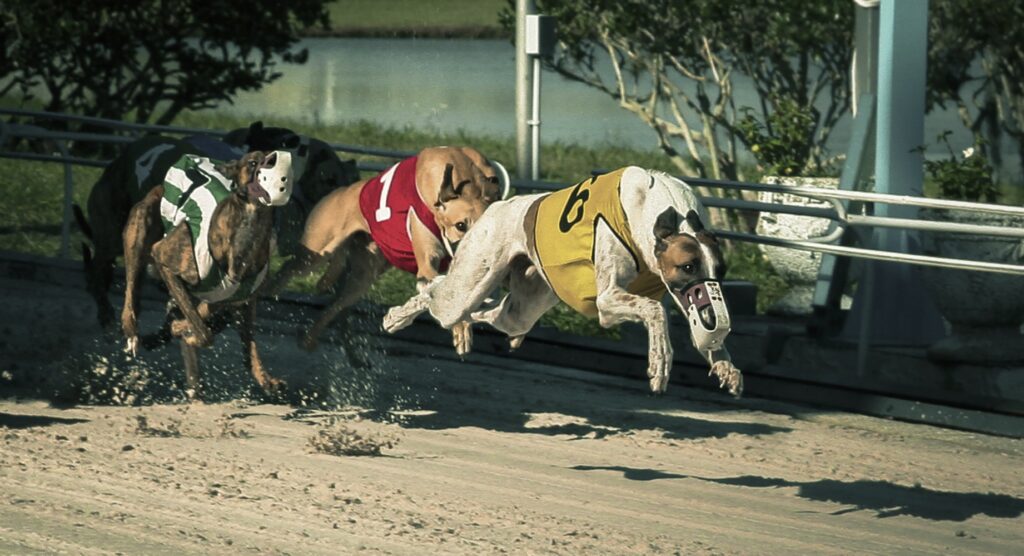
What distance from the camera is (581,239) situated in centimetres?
573

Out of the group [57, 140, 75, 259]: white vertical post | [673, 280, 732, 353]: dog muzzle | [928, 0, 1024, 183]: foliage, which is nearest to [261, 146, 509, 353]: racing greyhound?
[673, 280, 732, 353]: dog muzzle

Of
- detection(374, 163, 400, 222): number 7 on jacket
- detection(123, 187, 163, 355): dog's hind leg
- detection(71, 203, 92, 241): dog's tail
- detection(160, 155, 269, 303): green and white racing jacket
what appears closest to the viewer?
detection(374, 163, 400, 222): number 7 on jacket

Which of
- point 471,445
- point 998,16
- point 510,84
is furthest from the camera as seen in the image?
point 510,84

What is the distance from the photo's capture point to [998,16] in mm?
12242

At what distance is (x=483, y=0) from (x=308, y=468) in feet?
110

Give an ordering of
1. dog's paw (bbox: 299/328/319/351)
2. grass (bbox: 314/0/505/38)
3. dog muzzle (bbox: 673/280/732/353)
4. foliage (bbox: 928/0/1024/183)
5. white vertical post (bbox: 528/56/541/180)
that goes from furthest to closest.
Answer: grass (bbox: 314/0/505/38) < foliage (bbox: 928/0/1024/183) < white vertical post (bbox: 528/56/541/180) < dog's paw (bbox: 299/328/319/351) < dog muzzle (bbox: 673/280/732/353)

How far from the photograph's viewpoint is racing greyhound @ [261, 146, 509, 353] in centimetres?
661

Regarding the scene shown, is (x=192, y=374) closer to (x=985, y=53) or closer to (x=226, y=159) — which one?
(x=226, y=159)

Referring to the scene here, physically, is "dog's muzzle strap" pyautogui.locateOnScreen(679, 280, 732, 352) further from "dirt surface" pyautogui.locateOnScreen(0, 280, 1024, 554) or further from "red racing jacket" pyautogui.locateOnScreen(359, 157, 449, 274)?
"red racing jacket" pyautogui.locateOnScreen(359, 157, 449, 274)

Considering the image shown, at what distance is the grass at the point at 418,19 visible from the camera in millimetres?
36119

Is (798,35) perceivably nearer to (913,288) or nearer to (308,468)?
(913,288)

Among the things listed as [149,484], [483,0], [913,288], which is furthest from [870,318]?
[483,0]

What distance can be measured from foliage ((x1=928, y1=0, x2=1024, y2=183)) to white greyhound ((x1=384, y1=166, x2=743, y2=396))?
5.86 metres

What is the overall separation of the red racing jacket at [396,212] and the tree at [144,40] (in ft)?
29.2
